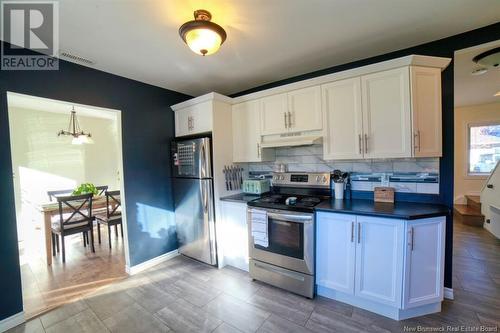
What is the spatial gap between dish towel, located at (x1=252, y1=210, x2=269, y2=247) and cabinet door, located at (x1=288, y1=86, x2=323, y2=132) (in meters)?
1.09

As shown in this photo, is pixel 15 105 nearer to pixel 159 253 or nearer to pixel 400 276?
pixel 159 253

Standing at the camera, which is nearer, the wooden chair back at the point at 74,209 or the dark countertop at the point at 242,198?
the dark countertop at the point at 242,198

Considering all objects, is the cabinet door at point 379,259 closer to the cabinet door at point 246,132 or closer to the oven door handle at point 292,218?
the oven door handle at point 292,218

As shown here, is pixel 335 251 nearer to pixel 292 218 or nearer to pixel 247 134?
pixel 292 218

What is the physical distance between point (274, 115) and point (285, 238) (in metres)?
1.49

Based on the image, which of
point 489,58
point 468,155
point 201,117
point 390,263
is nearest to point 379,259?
point 390,263

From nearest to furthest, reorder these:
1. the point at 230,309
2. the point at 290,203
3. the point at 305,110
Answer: the point at 230,309, the point at 290,203, the point at 305,110

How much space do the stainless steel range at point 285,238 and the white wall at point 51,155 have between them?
12.4 feet

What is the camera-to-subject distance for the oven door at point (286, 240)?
2.03 m

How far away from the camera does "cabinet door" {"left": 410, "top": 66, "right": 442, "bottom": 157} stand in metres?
1.88

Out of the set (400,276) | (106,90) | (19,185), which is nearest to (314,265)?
(400,276)

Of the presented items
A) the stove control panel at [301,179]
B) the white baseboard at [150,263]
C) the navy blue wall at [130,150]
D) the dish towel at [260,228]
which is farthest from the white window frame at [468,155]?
the white baseboard at [150,263]

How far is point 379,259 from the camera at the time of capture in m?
1.79

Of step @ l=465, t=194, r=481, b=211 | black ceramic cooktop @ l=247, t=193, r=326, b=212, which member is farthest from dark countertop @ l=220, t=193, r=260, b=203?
step @ l=465, t=194, r=481, b=211
